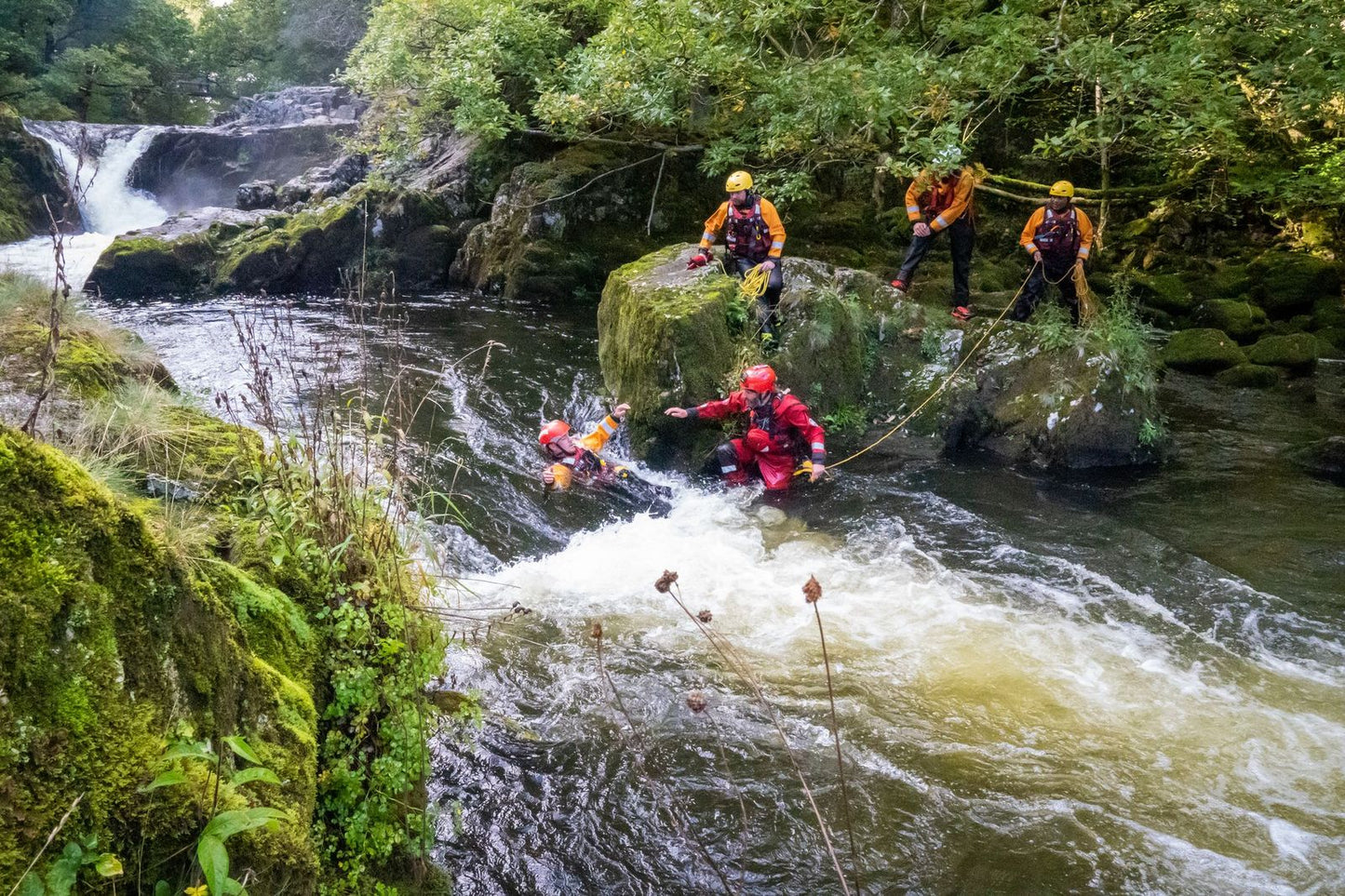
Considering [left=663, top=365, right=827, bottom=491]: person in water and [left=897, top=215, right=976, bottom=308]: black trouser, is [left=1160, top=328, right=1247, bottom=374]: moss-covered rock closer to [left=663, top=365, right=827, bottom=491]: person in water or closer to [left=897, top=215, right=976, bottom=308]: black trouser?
[left=897, top=215, right=976, bottom=308]: black trouser

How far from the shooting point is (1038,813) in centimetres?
396

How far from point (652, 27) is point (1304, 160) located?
9.54 meters

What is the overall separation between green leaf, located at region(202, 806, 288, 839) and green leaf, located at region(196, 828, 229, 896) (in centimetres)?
3

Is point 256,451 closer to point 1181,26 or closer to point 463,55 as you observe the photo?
point 1181,26

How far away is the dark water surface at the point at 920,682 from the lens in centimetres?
373

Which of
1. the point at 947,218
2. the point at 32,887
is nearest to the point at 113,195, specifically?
the point at 947,218

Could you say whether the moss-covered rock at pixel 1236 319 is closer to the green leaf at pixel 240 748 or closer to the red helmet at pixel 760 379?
the red helmet at pixel 760 379

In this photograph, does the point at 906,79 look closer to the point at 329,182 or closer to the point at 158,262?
the point at 158,262

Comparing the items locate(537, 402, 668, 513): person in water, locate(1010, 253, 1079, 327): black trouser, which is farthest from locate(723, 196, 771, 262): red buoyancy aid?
locate(1010, 253, 1079, 327): black trouser

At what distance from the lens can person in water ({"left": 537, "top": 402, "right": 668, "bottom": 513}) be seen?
8.04 metres

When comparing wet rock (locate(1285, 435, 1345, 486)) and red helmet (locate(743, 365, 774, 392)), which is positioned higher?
red helmet (locate(743, 365, 774, 392))

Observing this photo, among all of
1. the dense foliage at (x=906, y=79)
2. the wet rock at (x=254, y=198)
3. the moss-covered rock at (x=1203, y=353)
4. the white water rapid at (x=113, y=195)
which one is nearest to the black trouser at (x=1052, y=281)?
the dense foliage at (x=906, y=79)

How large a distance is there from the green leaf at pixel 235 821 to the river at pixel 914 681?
0.98 meters

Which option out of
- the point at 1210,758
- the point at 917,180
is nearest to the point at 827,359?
the point at 917,180
